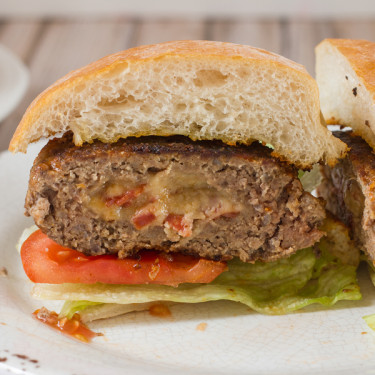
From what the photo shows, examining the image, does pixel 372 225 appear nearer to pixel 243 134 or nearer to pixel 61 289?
pixel 243 134

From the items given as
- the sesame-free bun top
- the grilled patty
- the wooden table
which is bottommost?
the grilled patty

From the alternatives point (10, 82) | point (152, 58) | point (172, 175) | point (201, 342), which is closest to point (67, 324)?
point (201, 342)

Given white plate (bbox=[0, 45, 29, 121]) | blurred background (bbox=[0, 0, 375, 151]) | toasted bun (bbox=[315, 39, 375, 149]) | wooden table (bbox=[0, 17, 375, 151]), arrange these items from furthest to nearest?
blurred background (bbox=[0, 0, 375, 151])
wooden table (bbox=[0, 17, 375, 151])
white plate (bbox=[0, 45, 29, 121])
toasted bun (bbox=[315, 39, 375, 149])

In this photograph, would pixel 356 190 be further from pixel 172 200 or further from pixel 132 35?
pixel 132 35

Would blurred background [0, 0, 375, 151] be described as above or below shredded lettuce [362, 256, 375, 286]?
above

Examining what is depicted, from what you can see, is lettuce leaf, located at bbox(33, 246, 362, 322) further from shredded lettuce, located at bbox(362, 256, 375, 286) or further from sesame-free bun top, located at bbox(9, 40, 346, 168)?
sesame-free bun top, located at bbox(9, 40, 346, 168)

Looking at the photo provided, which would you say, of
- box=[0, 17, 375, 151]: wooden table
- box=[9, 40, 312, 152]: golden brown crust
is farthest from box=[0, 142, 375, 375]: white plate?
box=[0, 17, 375, 151]: wooden table

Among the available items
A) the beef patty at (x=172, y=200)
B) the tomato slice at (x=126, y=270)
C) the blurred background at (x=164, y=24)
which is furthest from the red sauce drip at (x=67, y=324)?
the blurred background at (x=164, y=24)
